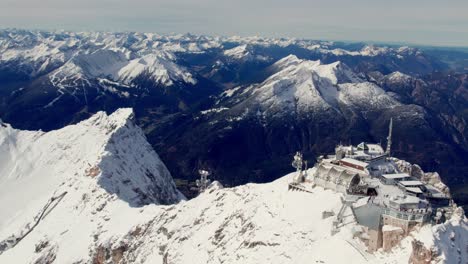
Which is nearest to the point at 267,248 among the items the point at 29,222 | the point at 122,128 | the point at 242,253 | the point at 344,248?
the point at 242,253

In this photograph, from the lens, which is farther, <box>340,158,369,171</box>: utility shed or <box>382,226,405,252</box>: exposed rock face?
<box>340,158,369,171</box>: utility shed

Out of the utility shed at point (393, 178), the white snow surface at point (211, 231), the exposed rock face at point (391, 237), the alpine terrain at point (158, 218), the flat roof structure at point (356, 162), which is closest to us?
the exposed rock face at point (391, 237)

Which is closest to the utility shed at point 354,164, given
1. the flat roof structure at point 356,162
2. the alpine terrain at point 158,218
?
the flat roof structure at point 356,162

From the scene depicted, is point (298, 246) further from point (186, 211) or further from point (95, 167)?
point (95, 167)

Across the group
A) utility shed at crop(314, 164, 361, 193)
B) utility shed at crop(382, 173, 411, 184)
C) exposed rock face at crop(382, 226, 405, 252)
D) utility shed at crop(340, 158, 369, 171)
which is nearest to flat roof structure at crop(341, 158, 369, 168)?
utility shed at crop(340, 158, 369, 171)

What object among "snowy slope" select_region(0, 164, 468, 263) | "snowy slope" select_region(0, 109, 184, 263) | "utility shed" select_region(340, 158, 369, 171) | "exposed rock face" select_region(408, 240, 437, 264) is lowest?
"snowy slope" select_region(0, 109, 184, 263)

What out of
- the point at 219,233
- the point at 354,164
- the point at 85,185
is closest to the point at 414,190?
the point at 354,164

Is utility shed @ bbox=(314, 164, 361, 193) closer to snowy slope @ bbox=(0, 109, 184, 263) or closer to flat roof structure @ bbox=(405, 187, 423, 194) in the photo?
flat roof structure @ bbox=(405, 187, 423, 194)

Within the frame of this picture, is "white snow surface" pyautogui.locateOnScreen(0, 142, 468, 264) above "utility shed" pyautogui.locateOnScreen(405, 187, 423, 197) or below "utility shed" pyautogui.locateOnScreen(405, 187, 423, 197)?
below

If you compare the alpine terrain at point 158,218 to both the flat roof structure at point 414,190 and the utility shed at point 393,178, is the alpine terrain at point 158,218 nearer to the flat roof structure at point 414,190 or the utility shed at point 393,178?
the flat roof structure at point 414,190
